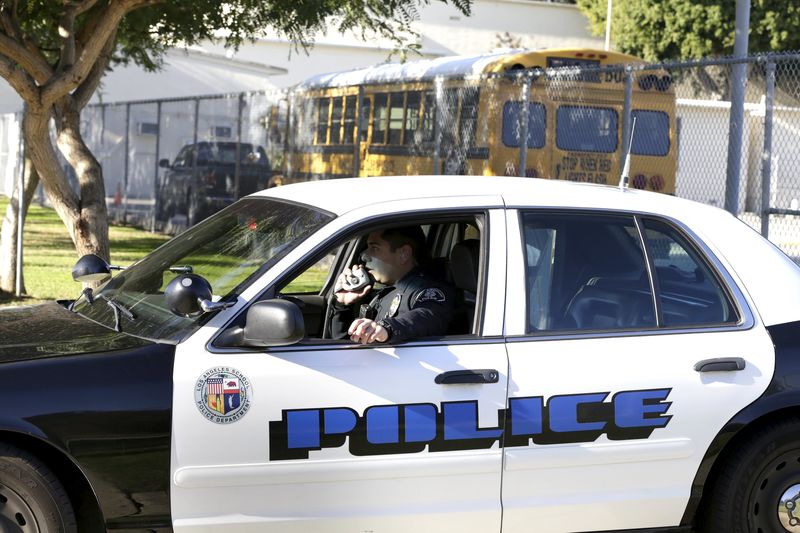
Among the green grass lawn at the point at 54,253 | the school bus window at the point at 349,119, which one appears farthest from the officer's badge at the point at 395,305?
the school bus window at the point at 349,119

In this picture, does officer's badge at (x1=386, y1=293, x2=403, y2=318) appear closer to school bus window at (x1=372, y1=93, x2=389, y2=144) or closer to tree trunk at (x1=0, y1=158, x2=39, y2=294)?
tree trunk at (x1=0, y1=158, x2=39, y2=294)

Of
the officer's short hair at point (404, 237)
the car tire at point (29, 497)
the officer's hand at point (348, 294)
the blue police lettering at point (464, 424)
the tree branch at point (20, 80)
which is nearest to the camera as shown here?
the car tire at point (29, 497)

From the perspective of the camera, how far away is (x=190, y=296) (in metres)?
3.99

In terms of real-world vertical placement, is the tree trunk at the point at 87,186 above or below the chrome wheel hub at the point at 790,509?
above

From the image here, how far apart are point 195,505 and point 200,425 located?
271mm

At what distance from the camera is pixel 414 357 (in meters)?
4.14

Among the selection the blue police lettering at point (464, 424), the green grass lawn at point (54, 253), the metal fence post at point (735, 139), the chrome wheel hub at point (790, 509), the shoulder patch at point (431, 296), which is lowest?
the green grass lawn at point (54, 253)

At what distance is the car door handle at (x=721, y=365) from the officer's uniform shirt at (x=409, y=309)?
3.11 ft

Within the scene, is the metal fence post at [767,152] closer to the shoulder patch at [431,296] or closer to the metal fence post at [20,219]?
the shoulder patch at [431,296]

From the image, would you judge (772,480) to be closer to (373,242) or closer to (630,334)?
(630,334)

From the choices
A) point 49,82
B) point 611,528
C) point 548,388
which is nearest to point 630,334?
point 548,388

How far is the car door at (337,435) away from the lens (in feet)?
12.9

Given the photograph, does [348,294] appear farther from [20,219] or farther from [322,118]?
[322,118]

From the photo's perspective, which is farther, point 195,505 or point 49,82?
point 49,82
